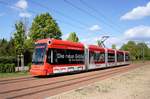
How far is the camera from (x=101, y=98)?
12.1 m

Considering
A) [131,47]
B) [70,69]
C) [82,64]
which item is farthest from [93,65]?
[131,47]

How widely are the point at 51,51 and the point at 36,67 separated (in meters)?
1.95

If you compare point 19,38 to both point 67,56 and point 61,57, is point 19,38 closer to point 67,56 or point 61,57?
point 67,56

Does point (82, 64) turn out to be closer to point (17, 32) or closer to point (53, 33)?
point (17, 32)

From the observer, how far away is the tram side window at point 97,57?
3361cm

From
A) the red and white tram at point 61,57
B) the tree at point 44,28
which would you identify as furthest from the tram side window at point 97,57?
the tree at point 44,28

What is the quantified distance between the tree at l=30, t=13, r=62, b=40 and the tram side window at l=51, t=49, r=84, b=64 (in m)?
31.7

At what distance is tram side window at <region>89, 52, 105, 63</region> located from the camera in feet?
110

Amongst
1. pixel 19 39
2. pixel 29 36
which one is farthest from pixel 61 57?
pixel 29 36

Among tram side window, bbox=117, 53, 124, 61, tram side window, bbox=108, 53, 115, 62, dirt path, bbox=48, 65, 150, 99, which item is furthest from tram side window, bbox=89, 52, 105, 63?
dirt path, bbox=48, 65, 150, 99

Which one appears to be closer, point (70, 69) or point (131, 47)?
point (70, 69)

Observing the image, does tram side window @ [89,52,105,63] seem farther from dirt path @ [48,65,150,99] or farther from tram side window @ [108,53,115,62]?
dirt path @ [48,65,150,99]

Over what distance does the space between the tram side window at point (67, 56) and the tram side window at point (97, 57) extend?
11.7ft

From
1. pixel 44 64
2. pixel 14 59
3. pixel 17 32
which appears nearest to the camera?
pixel 44 64
